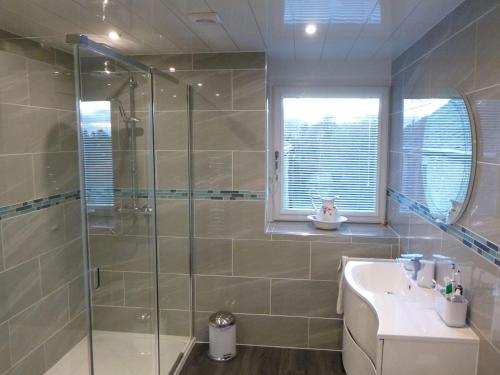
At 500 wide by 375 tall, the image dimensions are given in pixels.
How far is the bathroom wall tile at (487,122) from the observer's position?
148 cm

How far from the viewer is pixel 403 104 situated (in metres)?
2.65

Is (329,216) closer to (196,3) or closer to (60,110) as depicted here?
(196,3)

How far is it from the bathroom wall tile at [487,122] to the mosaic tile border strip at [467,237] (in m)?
0.32

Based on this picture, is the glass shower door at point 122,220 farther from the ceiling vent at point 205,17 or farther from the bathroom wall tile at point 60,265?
the ceiling vent at point 205,17

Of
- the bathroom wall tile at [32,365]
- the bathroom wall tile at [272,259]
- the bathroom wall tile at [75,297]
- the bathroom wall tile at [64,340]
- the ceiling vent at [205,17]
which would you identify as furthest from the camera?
the bathroom wall tile at [272,259]

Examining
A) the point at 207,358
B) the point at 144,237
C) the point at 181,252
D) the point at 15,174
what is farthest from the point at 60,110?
the point at 207,358

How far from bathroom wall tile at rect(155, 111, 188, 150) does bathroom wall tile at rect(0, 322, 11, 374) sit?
1335 mm

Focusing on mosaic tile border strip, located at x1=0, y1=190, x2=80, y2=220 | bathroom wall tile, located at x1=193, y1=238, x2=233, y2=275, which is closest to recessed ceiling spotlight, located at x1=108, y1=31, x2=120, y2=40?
mosaic tile border strip, located at x1=0, y1=190, x2=80, y2=220

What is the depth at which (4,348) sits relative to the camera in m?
2.17

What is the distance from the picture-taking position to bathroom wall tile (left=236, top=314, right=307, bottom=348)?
9.32 feet

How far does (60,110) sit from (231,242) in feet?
4.63

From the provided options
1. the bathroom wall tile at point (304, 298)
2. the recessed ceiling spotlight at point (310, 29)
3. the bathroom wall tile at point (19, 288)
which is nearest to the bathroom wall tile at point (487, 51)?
the recessed ceiling spotlight at point (310, 29)

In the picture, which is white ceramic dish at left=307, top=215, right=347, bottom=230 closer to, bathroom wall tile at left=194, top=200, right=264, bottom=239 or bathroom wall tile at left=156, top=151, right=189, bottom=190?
bathroom wall tile at left=194, top=200, right=264, bottom=239

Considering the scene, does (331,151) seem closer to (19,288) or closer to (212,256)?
(212,256)
